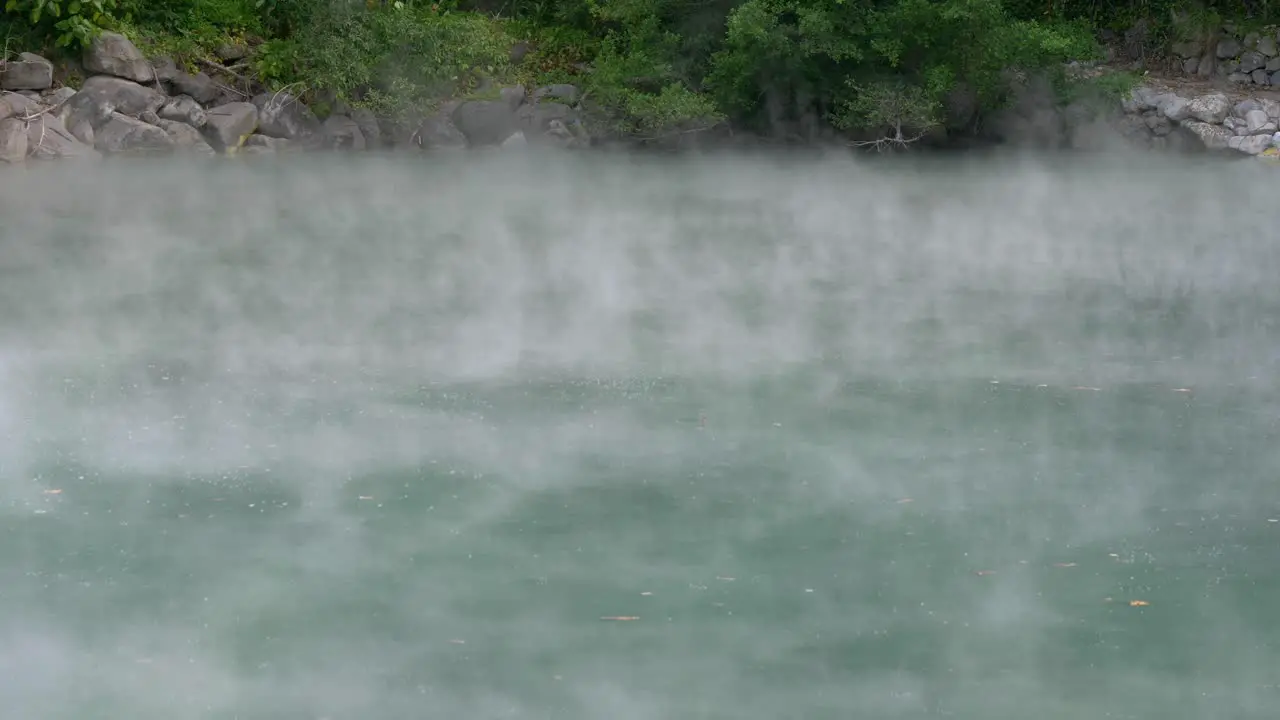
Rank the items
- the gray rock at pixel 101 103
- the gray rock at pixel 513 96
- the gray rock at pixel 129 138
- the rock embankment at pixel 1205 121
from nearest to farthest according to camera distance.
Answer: the gray rock at pixel 129 138
the gray rock at pixel 101 103
the rock embankment at pixel 1205 121
the gray rock at pixel 513 96

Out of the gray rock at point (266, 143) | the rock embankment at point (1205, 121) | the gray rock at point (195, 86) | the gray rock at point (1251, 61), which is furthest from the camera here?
the gray rock at point (1251, 61)

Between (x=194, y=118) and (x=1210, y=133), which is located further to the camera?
(x=1210, y=133)

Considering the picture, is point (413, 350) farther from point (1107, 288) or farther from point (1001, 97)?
point (1001, 97)

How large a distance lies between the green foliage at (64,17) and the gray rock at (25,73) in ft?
1.23

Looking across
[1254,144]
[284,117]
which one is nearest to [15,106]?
[284,117]

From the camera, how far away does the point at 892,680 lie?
3447mm

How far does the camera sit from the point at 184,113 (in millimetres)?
18891

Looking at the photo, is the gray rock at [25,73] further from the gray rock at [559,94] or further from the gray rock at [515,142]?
the gray rock at [559,94]

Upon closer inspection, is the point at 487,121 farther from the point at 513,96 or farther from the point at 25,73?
the point at 25,73

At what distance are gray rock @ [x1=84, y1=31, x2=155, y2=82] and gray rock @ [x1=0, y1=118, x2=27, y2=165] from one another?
1.85 m

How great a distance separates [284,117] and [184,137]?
4.81 ft

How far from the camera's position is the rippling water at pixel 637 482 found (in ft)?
11.5

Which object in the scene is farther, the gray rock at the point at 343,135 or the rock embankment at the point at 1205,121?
the gray rock at the point at 343,135

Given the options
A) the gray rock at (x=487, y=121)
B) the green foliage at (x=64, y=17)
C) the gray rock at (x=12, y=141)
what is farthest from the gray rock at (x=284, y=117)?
the gray rock at (x=12, y=141)
